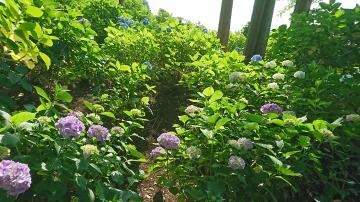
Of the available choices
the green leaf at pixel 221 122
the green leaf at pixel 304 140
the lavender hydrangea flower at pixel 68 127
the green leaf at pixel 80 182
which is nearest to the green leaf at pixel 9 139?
the lavender hydrangea flower at pixel 68 127

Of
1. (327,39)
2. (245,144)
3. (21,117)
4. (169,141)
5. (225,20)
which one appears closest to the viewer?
(21,117)

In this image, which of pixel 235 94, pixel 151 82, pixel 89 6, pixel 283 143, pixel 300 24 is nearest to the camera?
pixel 283 143

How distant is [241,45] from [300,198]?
25.7ft

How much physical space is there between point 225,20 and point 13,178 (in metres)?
7.76

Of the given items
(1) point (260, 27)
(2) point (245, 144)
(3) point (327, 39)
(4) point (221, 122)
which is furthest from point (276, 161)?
(1) point (260, 27)

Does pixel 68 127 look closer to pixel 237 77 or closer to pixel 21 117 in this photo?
pixel 21 117

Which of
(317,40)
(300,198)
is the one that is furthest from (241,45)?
(300,198)

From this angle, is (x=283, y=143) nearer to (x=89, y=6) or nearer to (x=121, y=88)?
(x=121, y=88)

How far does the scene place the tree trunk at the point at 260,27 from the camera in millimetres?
5988

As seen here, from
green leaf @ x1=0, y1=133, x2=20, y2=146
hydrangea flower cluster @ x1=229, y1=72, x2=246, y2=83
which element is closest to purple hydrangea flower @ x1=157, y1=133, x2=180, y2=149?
green leaf @ x1=0, y1=133, x2=20, y2=146

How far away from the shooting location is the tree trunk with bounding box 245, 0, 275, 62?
5.99 meters

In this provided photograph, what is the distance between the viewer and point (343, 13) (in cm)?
468

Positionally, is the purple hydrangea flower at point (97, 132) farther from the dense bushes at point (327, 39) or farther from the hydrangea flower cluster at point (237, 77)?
the dense bushes at point (327, 39)

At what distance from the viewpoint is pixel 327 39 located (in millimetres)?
4496
